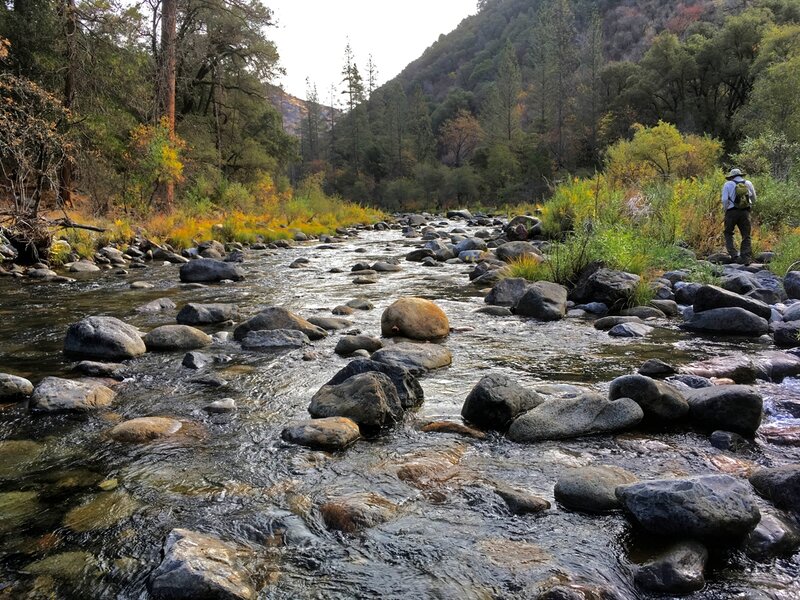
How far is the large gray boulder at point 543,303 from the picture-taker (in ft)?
24.2

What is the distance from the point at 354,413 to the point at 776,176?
16.5 metres

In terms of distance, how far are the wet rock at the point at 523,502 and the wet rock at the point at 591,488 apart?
119mm

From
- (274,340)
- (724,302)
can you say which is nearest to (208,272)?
(274,340)

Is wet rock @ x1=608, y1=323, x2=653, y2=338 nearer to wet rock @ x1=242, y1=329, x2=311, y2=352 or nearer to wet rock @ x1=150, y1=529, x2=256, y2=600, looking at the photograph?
wet rock @ x1=242, y1=329, x2=311, y2=352

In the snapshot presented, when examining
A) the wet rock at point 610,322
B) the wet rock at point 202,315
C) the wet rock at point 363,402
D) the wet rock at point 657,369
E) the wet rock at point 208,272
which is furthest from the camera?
the wet rock at point 208,272

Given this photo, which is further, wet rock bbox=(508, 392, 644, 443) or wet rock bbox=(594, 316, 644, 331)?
wet rock bbox=(594, 316, 644, 331)

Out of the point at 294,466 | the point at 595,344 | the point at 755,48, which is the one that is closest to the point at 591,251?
the point at 595,344

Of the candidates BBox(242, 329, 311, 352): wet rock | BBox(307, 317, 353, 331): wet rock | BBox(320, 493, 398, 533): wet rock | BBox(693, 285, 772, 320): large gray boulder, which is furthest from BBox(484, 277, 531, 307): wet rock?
BBox(320, 493, 398, 533): wet rock

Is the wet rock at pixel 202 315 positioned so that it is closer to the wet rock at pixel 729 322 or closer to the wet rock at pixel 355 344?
the wet rock at pixel 355 344

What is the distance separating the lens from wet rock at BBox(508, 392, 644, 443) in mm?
3688

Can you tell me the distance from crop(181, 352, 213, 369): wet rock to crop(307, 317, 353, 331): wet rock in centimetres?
161

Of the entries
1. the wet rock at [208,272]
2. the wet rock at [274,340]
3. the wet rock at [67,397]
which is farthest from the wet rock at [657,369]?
the wet rock at [208,272]

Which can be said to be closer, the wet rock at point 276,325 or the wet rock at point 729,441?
the wet rock at point 729,441

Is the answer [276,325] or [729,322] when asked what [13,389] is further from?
[729,322]
